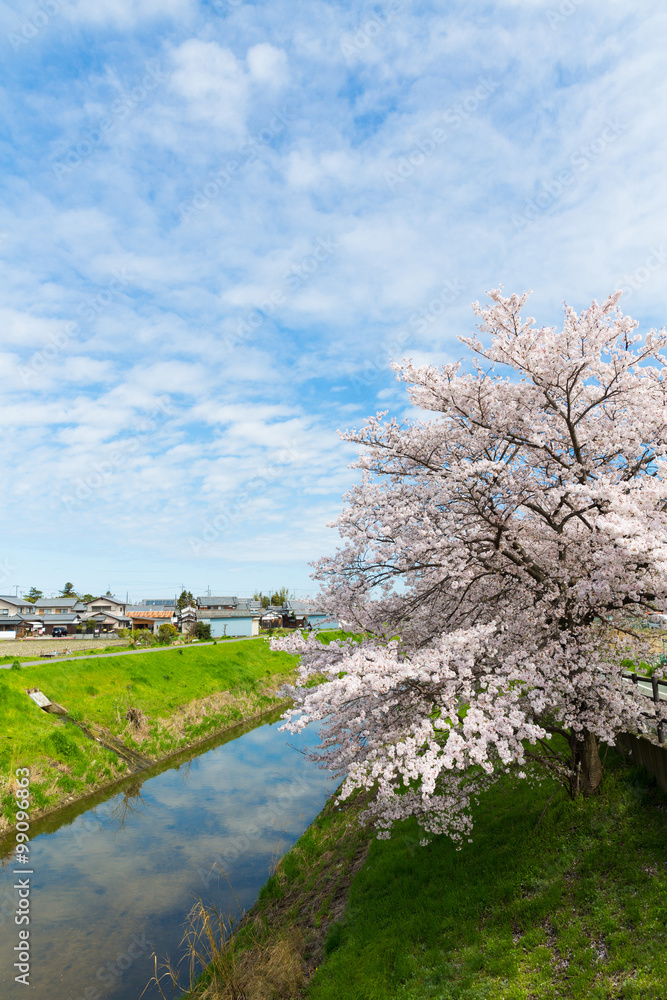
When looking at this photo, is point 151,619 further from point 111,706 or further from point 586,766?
point 586,766

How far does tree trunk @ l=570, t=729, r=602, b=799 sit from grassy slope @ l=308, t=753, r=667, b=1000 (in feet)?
1.13

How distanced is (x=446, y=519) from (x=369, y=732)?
468cm

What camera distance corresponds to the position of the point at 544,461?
12.6 metres

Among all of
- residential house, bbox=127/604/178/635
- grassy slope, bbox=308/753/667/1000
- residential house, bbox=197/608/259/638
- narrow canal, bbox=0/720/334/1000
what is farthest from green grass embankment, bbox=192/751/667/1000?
residential house, bbox=127/604/178/635

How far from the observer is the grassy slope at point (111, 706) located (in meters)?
22.7

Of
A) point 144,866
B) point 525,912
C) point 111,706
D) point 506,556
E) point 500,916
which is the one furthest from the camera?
point 111,706

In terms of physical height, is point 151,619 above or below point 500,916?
above

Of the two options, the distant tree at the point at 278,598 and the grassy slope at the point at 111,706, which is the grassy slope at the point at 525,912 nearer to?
the grassy slope at the point at 111,706

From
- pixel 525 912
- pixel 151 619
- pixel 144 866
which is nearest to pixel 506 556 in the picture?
pixel 525 912

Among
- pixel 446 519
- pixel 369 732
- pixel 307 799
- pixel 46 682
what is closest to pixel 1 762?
pixel 46 682

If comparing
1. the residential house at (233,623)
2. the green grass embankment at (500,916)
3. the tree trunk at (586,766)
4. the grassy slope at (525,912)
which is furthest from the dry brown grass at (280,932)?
the residential house at (233,623)

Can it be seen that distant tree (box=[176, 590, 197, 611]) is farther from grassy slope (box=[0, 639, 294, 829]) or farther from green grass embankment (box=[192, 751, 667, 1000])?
green grass embankment (box=[192, 751, 667, 1000])

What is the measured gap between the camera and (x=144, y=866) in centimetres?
1783

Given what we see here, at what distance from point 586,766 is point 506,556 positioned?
17.8ft
